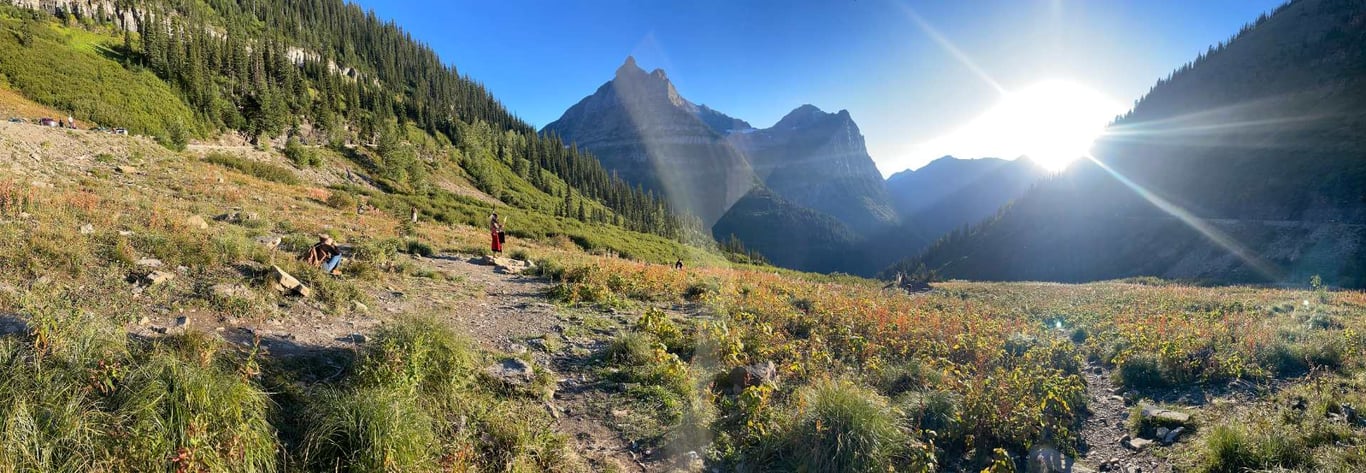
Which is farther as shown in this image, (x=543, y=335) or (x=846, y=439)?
(x=543, y=335)

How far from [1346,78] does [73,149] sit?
619ft

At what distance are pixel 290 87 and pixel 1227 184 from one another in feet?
596

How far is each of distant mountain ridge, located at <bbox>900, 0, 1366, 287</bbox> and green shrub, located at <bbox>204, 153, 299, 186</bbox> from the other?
4140 inches

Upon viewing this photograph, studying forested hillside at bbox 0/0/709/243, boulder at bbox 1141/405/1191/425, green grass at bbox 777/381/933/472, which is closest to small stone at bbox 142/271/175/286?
green grass at bbox 777/381/933/472

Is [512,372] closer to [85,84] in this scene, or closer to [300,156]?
[300,156]

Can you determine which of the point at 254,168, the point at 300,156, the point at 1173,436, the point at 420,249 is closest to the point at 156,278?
the point at 420,249

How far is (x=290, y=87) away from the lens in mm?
86562

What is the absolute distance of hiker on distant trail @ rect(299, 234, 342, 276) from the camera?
380 inches

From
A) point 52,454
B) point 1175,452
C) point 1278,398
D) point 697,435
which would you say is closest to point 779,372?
point 697,435

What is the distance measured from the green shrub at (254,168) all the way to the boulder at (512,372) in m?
42.6

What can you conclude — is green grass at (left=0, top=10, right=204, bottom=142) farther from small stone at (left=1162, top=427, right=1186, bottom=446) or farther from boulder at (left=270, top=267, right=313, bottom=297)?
small stone at (left=1162, top=427, right=1186, bottom=446)

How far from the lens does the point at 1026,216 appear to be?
14388 centimetres

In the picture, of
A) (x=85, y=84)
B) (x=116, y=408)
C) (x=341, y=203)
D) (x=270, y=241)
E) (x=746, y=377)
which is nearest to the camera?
(x=116, y=408)

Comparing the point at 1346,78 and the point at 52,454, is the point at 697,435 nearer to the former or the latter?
the point at 52,454
